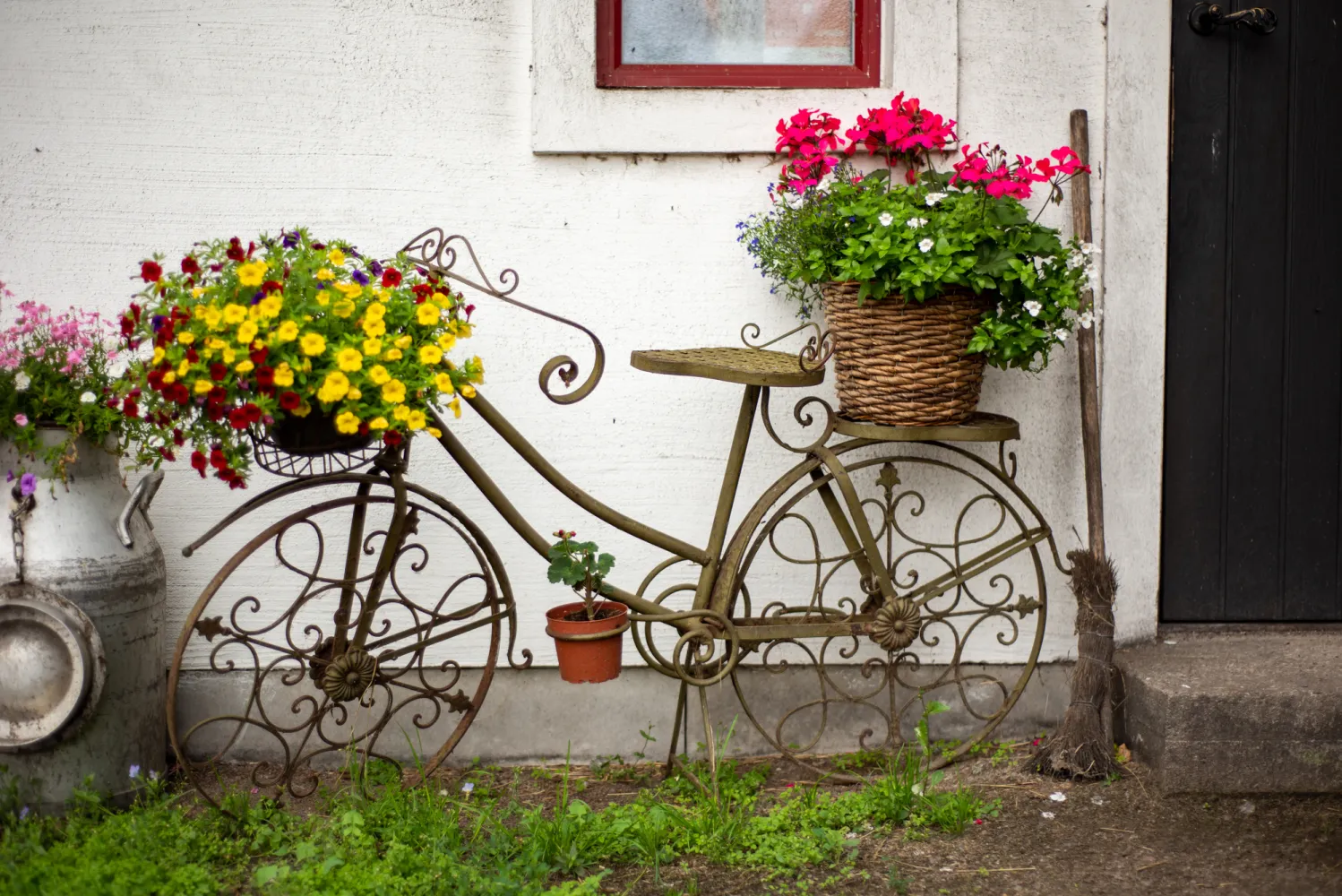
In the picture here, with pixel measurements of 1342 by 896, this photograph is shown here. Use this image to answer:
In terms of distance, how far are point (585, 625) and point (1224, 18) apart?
2464mm

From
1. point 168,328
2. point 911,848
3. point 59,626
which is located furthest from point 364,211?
point 911,848

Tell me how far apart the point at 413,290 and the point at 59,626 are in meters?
1.19

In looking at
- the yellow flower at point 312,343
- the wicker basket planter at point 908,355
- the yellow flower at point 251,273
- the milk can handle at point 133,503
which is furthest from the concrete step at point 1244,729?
the milk can handle at point 133,503

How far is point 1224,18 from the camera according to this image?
11.2 ft

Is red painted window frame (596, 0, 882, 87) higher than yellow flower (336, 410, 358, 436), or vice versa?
red painted window frame (596, 0, 882, 87)

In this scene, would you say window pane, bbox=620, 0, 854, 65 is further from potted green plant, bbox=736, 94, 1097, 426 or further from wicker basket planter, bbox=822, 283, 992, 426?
wicker basket planter, bbox=822, 283, 992, 426

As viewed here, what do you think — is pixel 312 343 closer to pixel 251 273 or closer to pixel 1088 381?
pixel 251 273

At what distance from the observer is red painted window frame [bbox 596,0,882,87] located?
11.1ft

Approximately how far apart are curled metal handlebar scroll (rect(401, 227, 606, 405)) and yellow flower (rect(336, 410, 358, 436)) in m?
0.44

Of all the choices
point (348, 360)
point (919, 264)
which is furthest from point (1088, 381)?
point (348, 360)

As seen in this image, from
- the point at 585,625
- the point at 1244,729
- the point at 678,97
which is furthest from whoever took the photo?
the point at 678,97

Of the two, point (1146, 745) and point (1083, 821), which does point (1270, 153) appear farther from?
point (1083, 821)

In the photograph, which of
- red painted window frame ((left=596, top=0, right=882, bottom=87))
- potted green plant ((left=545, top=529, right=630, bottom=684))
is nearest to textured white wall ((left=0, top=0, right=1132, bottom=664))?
red painted window frame ((left=596, top=0, right=882, bottom=87))

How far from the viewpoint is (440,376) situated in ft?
8.96
